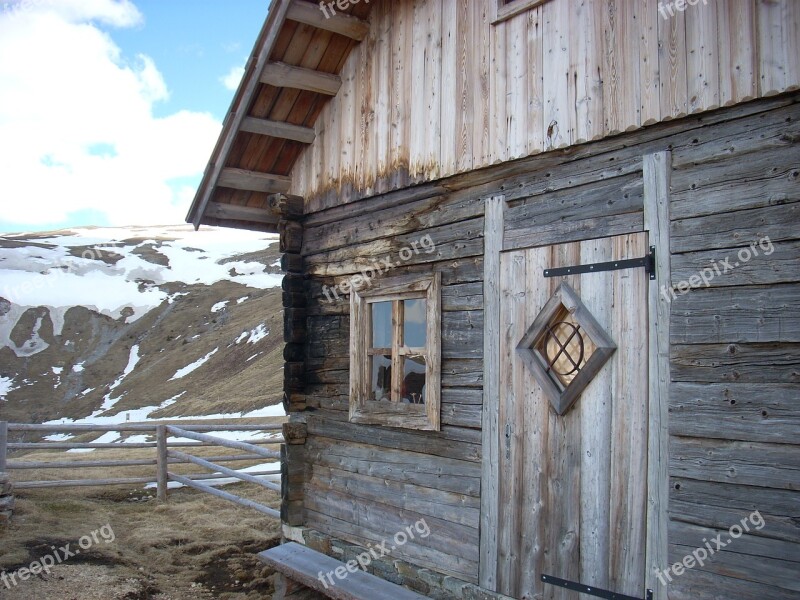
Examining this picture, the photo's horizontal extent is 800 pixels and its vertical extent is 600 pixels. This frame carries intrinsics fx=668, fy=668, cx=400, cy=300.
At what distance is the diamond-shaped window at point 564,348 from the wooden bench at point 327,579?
2.21m

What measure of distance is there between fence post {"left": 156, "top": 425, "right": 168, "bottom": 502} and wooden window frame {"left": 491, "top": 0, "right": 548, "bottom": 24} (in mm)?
9527

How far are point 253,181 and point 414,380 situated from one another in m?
3.44

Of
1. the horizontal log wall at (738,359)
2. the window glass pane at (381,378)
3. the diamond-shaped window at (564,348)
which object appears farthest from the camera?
the window glass pane at (381,378)

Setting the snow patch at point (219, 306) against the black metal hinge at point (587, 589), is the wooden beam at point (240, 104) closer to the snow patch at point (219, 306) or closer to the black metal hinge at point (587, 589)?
the black metal hinge at point (587, 589)

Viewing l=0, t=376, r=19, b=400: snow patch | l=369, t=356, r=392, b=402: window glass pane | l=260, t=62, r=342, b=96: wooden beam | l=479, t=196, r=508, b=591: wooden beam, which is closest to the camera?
l=479, t=196, r=508, b=591: wooden beam

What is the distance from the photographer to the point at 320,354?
730 cm

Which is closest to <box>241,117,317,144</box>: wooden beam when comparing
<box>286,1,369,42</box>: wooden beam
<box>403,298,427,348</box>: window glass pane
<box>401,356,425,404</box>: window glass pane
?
<box>286,1,369,42</box>: wooden beam

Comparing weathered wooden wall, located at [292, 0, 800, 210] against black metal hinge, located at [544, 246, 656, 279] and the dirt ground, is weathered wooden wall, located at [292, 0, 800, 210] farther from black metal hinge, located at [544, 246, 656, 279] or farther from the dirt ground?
the dirt ground

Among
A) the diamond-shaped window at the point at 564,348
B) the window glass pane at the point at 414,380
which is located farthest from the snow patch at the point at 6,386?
the diamond-shaped window at the point at 564,348

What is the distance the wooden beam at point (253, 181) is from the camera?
786 centimetres

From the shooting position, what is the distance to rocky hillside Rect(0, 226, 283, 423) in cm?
3603

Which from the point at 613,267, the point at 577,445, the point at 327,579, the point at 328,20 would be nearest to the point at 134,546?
the point at 327,579

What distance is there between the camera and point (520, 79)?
5285 mm

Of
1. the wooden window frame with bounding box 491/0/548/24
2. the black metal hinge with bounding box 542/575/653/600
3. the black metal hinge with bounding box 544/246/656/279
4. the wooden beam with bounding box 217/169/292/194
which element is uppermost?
the wooden window frame with bounding box 491/0/548/24
